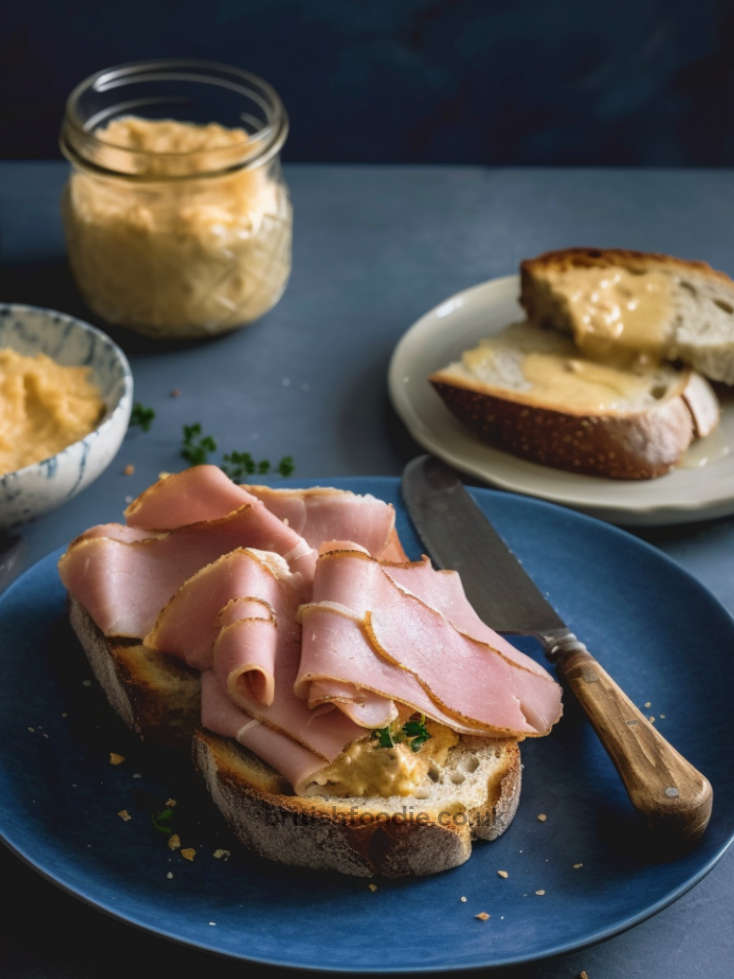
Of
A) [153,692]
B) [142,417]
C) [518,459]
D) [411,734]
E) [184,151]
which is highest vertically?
[184,151]

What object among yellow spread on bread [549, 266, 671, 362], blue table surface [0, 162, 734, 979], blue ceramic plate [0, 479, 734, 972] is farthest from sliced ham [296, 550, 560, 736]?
yellow spread on bread [549, 266, 671, 362]

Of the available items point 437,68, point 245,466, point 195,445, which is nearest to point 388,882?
point 245,466

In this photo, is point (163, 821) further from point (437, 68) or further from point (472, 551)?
point (437, 68)

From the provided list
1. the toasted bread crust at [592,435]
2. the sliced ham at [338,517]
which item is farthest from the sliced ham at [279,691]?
the toasted bread crust at [592,435]

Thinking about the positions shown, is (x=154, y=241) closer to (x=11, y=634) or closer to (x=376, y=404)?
(x=376, y=404)

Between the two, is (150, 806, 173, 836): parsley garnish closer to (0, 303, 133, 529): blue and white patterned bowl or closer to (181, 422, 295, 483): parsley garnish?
(0, 303, 133, 529): blue and white patterned bowl

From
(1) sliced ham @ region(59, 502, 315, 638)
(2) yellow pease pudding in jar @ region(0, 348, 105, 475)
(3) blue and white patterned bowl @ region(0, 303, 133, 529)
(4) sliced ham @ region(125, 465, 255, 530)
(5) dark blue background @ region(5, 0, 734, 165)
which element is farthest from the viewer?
(5) dark blue background @ region(5, 0, 734, 165)

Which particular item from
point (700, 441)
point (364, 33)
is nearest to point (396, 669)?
point (700, 441)
